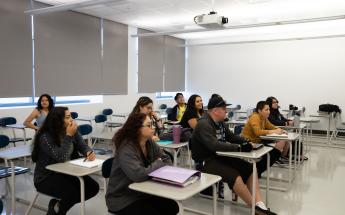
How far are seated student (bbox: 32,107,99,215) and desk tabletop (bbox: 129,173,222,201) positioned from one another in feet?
2.80

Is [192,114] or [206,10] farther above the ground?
[206,10]

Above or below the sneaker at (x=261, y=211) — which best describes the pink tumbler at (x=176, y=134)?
above

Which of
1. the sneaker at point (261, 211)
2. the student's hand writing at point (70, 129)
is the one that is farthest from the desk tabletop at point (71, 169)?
the sneaker at point (261, 211)

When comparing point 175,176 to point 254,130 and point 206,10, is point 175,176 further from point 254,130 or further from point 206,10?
point 206,10

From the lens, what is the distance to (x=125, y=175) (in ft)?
7.13

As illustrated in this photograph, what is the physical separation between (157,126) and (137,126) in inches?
88.5

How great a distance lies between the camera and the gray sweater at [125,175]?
2.11 m

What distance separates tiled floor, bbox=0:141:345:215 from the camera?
3.52 meters

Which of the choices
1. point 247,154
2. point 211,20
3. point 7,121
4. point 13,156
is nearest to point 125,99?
point 7,121

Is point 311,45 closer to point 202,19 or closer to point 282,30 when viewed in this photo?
point 282,30

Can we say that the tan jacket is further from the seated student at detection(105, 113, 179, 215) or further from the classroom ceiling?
the classroom ceiling

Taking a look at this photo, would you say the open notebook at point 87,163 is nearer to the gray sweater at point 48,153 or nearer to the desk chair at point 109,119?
the gray sweater at point 48,153

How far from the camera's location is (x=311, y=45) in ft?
29.1

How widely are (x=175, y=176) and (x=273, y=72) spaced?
8168 mm
